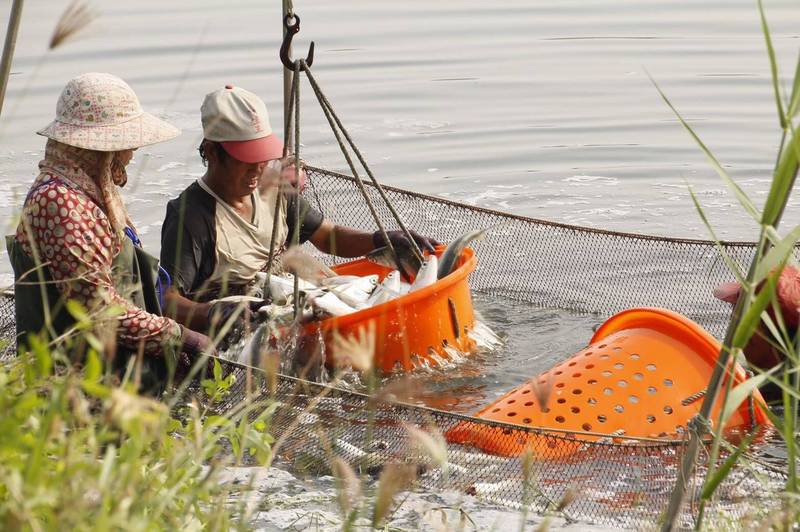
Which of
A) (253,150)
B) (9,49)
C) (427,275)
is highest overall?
(9,49)

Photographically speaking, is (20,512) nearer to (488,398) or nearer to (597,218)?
(488,398)

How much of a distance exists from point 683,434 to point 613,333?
0.78m

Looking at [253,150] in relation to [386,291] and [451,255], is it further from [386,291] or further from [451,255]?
[451,255]

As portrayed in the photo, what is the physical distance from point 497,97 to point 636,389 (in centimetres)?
690

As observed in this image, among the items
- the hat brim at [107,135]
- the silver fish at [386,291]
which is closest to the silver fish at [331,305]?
the silver fish at [386,291]

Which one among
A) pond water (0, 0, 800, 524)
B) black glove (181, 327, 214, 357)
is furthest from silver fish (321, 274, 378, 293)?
black glove (181, 327, 214, 357)

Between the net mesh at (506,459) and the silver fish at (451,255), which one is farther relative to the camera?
the silver fish at (451,255)

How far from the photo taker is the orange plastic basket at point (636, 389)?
425cm

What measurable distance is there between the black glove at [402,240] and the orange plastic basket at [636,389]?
1.32 metres

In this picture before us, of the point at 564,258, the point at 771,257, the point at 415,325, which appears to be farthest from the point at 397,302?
the point at 771,257

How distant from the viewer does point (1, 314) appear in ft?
18.3

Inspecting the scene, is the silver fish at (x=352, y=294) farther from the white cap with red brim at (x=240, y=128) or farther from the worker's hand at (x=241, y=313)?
the white cap with red brim at (x=240, y=128)

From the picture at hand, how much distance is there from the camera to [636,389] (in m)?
4.31

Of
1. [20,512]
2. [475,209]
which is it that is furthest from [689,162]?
[20,512]
